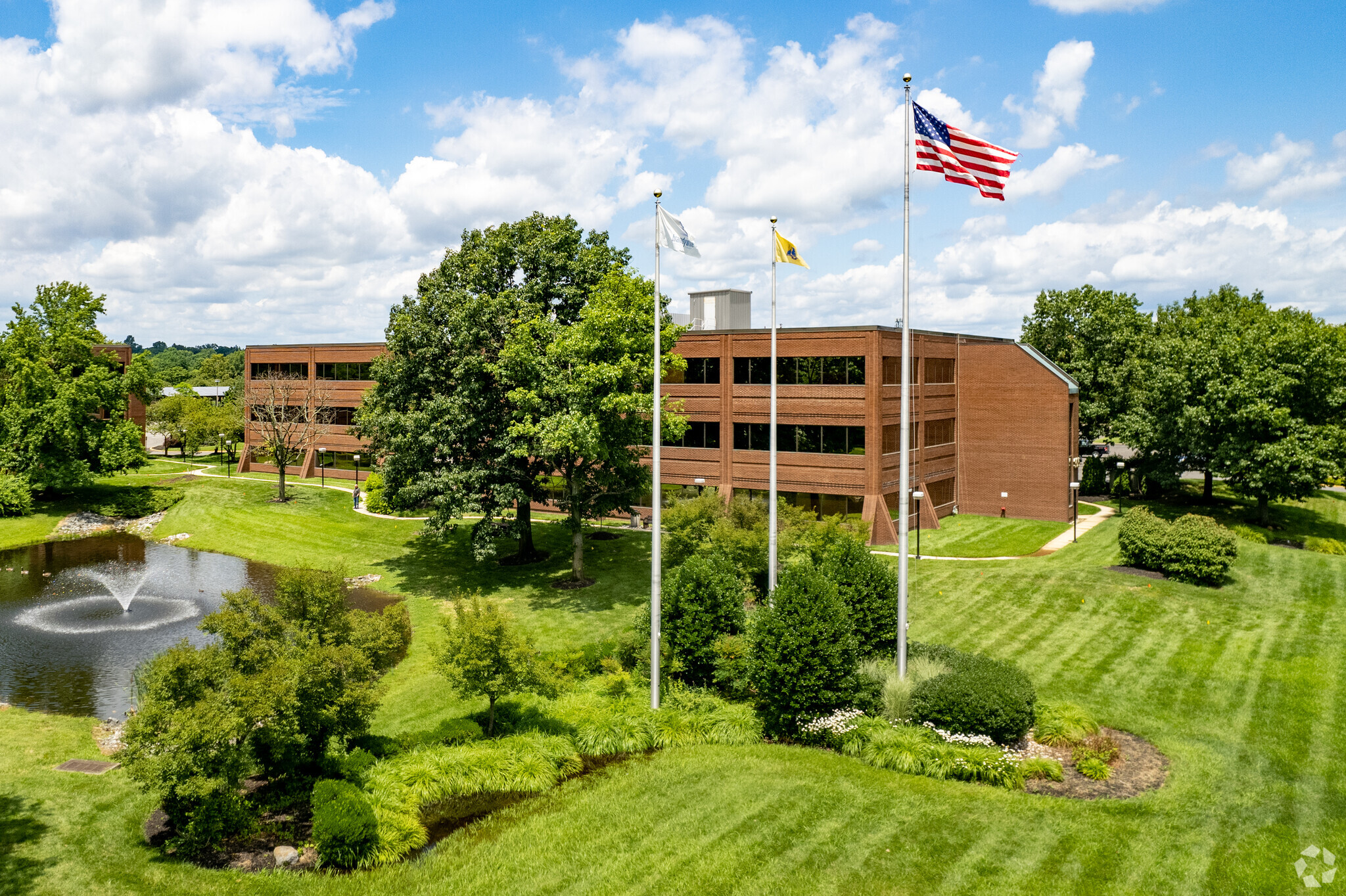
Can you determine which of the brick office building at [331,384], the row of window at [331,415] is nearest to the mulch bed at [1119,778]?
the brick office building at [331,384]

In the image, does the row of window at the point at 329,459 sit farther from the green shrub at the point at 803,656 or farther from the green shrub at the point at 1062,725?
the green shrub at the point at 1062,725

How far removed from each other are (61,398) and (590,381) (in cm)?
3949

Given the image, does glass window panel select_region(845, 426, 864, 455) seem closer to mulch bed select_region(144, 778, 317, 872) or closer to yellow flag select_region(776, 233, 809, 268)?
yellow flag select_region(776, 233, 809, 268)

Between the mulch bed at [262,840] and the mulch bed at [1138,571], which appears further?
the mulch bed at [1138,571]

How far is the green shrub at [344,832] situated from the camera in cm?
1370

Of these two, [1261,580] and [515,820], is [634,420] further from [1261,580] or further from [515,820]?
[1261,580]

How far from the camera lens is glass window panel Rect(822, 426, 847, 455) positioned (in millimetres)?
41650

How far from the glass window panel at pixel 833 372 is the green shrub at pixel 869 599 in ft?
66.1

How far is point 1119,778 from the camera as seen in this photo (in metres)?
16.1

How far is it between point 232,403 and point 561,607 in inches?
2559

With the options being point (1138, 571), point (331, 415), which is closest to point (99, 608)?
point (331, 415)

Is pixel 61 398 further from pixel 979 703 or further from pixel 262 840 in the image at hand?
pixel 979 703

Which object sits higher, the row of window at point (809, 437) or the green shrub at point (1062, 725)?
the row of window at point (809, 437)

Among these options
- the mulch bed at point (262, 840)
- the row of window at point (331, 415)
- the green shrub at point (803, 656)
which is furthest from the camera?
the row of window at point (331, 415)
